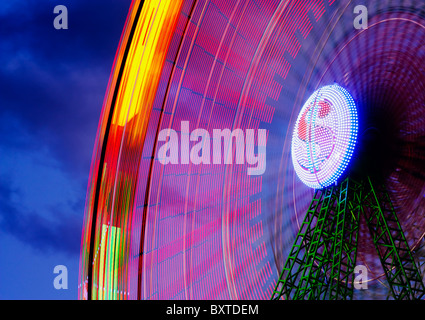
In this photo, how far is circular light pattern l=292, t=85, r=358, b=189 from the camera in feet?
32.7

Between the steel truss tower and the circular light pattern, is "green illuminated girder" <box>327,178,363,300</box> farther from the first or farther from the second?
the circular light pattern

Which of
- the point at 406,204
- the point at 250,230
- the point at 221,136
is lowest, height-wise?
the point at 250,230

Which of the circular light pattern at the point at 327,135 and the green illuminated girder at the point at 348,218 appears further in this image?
the green illuminated girder at the point at 348,218

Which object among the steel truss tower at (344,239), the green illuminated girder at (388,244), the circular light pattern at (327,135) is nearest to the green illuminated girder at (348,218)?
the steel truss tower at (344,239)

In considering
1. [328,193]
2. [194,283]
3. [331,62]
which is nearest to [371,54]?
[331,62]

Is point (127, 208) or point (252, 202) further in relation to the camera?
point (252, 202)

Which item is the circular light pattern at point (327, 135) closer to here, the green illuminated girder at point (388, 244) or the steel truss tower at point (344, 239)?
the steel truss tower at point (344, 239)

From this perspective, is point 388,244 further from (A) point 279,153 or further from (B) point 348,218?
(A) point 279,153

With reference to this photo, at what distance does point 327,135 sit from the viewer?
33.0 feet

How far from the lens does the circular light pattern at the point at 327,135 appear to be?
995 centimetres

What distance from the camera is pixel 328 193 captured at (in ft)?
36.3

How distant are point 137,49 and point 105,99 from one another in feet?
3.80

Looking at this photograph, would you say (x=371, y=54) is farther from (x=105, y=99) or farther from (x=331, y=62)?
(x=105, y=99)

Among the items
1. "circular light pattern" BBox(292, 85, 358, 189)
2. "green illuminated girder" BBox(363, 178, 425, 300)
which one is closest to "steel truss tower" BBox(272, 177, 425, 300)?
"green illuminated girder" BBox(363, 178, 425, 300)
